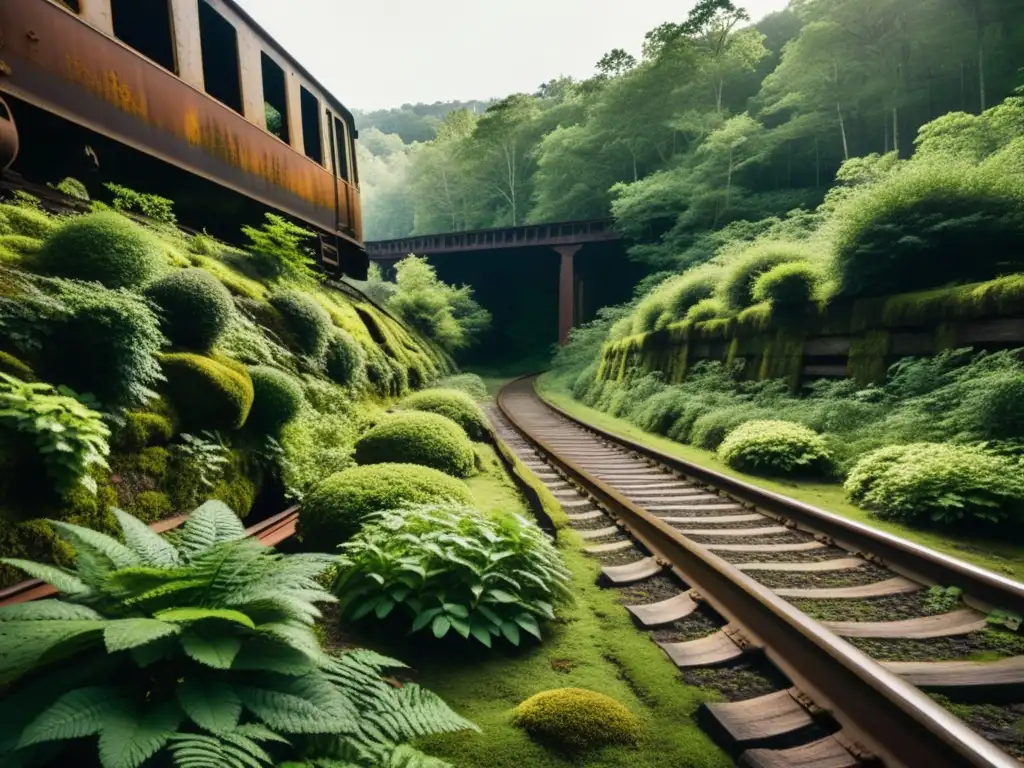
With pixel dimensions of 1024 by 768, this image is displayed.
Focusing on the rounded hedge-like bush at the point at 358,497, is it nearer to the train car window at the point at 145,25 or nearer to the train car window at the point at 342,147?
the train car window at the point at 145,25

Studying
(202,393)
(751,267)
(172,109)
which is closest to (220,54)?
(172,109)

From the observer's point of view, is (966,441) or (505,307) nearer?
(966,441)

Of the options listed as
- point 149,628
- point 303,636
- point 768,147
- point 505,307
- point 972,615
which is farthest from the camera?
point 505,307

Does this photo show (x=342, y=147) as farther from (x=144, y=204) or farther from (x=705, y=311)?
(x=705, y=311)

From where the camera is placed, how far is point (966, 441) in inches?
203

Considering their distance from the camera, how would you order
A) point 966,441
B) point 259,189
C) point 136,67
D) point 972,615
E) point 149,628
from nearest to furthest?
1. point 149,628
2. point 972,615
3. point 966,441
4. point 136,67
5. point 259,189

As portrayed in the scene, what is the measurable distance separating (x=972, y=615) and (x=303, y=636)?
11.1 feet

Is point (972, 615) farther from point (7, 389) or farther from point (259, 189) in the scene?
point (259, 189)

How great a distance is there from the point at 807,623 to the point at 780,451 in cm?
452

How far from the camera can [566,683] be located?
2.37 m

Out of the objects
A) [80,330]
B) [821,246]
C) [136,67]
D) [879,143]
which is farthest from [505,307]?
[80,330]

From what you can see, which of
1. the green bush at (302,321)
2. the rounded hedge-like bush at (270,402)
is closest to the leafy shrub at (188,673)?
the rounded hedge-like bush at (270,402)

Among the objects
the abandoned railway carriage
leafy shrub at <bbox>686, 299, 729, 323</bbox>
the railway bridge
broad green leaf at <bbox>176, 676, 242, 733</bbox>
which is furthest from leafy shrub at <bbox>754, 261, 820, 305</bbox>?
the railway bridge

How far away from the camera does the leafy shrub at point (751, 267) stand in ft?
32.3
